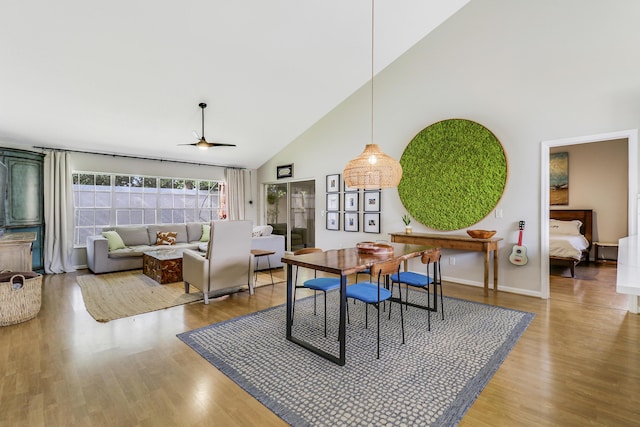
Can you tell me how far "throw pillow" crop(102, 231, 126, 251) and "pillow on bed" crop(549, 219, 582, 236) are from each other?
838 cm

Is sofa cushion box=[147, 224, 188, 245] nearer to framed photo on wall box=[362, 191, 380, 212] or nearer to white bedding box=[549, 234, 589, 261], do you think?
framed photo on wall box=[362, 191, 380, 212]

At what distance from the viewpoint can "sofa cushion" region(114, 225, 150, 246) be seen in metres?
6.24

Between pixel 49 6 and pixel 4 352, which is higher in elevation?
pixel 49 6

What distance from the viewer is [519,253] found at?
4180 millimetres

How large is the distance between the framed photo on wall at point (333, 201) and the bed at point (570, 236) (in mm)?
3855

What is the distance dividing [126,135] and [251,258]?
371 centimetres

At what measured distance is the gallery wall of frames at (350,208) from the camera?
5852mm

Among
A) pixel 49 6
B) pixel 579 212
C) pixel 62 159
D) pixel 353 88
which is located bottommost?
pixel 579 212

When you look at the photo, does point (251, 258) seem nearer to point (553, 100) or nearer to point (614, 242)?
point (553, 100)

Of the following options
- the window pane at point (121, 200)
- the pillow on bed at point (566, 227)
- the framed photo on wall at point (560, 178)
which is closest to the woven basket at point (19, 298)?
the window pane at point (121, 200)

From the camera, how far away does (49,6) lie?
3014 millimetres

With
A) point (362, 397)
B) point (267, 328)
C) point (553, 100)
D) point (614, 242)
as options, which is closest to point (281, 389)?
point (362, 397)

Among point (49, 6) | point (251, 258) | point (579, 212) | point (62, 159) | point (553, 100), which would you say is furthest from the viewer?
point (579, 212)

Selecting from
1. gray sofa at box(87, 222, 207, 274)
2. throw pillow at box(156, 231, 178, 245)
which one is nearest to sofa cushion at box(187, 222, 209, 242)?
gray sofa at box(87, 222, 207, 274)
